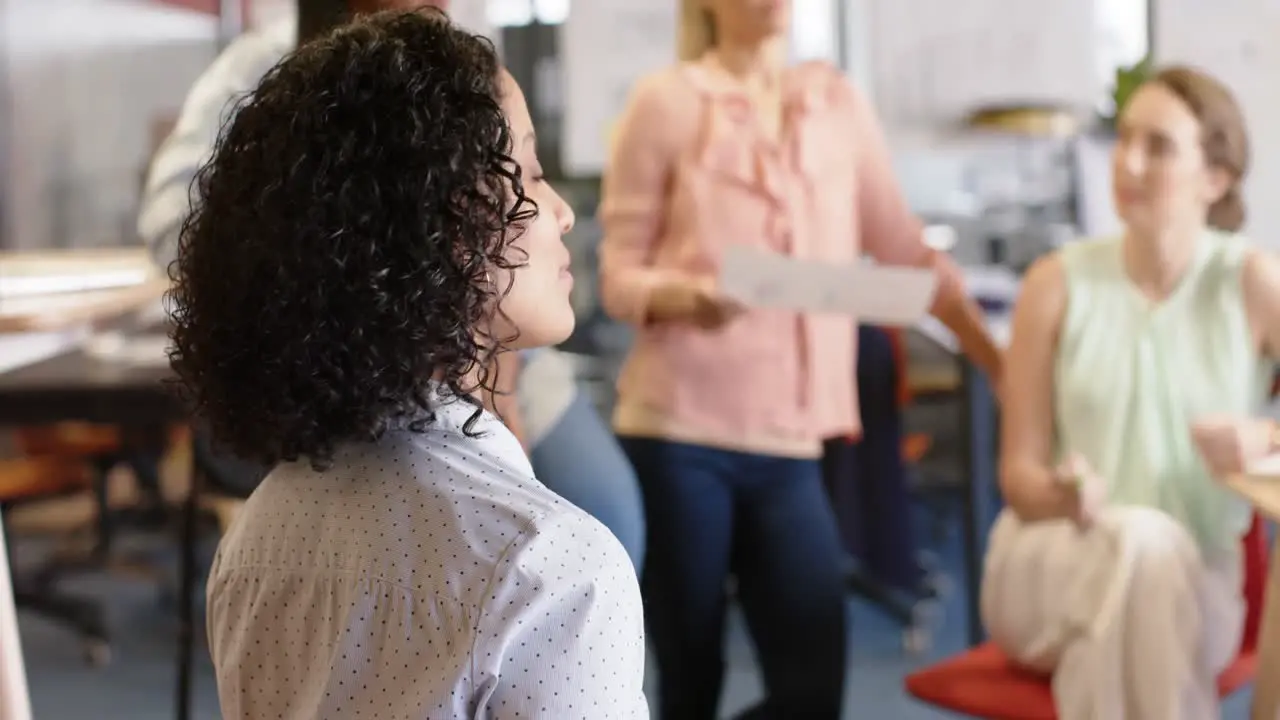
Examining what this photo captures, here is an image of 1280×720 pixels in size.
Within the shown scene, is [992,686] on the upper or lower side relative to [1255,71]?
lower

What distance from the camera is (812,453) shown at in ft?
6.09

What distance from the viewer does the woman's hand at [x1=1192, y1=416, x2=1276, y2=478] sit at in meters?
1.49

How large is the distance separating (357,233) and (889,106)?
3613 millimetres

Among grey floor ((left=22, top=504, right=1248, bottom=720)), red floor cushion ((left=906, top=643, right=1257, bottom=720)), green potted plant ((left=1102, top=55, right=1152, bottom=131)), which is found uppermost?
green potted plant ((left=1102, top=55, right=1152, bottom=131))

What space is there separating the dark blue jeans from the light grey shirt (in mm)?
924

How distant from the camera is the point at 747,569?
188 centimetres

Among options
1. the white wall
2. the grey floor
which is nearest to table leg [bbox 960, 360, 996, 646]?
the grey floor

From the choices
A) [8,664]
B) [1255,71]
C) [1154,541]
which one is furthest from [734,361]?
[1255,71]

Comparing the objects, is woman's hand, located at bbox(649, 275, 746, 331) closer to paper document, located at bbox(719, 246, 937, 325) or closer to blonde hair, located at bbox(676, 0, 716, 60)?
paper document, located at bbox(719, 246, 937, 325)

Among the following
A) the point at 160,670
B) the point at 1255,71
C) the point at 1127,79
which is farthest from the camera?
the point at 1255,71

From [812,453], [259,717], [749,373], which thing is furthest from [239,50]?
[259,717]

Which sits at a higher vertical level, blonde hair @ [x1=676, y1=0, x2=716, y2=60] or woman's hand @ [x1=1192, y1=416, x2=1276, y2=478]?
blonde hair @ [x1=676, y1=0, x2=716, y2=60]

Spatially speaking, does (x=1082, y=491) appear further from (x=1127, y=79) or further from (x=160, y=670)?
(x=160, y=670)

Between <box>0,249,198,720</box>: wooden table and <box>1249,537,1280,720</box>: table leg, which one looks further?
<box>0,249,198,720</box>: wooden table
